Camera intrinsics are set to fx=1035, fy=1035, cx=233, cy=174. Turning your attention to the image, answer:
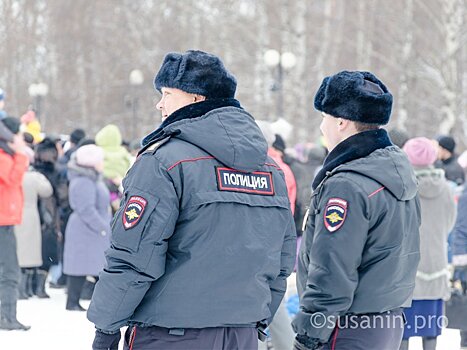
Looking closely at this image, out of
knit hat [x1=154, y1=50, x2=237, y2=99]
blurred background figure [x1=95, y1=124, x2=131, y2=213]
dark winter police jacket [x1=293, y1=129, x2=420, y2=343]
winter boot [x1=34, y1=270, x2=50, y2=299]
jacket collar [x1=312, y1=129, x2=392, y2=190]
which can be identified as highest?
knit hat [x1=154, y1=50, x2=237, y2=99]

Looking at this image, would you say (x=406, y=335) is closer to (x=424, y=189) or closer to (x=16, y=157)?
(x=424, y=189)

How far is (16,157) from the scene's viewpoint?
8773 millimetres

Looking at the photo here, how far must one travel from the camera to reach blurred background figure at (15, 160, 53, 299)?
11094mm

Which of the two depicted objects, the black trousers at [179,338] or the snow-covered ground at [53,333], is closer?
the black trousers at [179,338]

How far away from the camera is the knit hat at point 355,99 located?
14.2 ft

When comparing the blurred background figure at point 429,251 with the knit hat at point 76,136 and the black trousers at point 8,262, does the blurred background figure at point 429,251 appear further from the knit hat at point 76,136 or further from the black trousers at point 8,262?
the knit hat at point 76,136

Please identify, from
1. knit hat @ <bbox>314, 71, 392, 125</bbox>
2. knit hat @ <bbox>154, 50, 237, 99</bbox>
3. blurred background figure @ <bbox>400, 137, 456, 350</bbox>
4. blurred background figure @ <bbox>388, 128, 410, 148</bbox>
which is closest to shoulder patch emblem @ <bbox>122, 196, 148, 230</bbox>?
knit hat @ <bbox>154, 50, 237, 99</bbox>

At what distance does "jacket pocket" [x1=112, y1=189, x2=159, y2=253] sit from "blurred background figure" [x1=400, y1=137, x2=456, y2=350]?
4.05 meters

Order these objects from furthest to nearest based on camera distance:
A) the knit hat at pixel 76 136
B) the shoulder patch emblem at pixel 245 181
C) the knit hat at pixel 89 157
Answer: the knit hat at pixel 76 136, the knit hat at pixel 89 157, the shoulder patch emblem at pixel 245 181

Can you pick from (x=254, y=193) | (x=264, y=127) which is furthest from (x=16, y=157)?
(x=254, y=193)

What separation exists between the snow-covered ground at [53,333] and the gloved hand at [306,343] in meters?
4.66

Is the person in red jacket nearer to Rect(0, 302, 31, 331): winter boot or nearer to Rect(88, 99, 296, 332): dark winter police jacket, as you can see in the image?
Rect(0, 302, 31, 331): winter boot

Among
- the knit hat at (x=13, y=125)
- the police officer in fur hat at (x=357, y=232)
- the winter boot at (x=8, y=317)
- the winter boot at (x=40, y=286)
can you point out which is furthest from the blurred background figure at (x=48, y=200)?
the police officer in fur hat at (x=357, y=232)

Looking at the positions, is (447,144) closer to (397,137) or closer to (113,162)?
(397,137)
